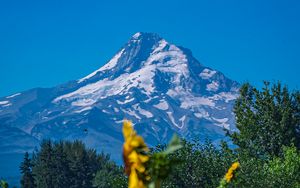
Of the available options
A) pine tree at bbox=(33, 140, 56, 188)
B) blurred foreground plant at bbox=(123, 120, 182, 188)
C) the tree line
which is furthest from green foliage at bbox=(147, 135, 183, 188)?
pine tree at bbox=(33, 140, 56, 188)

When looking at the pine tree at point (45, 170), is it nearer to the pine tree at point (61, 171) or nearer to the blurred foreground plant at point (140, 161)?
the pine tree at point (61, 171)

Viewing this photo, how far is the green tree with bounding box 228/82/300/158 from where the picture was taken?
183 feet

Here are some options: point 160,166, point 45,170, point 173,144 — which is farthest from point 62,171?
point 173,144

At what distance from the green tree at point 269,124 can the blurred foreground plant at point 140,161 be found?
51.6m

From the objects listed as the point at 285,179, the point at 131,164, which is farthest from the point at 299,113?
the point at 131,164

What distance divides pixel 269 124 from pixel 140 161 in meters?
54.8

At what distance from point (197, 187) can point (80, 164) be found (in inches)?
2673

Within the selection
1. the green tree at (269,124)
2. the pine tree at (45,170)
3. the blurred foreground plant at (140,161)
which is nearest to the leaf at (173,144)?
the blurred foreground plant at (140,161)

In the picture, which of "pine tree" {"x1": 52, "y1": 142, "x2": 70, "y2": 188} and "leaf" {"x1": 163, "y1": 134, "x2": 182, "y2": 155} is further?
"pine tree" {"x1": 52, "y1": 142, "x2": 70, "y2": 188}

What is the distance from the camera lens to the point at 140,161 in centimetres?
304

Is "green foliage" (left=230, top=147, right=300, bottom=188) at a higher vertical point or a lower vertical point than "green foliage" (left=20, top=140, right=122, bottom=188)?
lower

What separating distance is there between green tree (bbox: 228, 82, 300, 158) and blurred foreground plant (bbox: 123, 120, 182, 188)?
51620 millimetres

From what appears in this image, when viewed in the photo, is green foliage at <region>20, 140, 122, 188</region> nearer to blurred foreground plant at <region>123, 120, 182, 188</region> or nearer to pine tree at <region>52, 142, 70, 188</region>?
pine tree at <region>52, 142, 70, 188</region>

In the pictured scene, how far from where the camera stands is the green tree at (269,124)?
55906 millimetres
